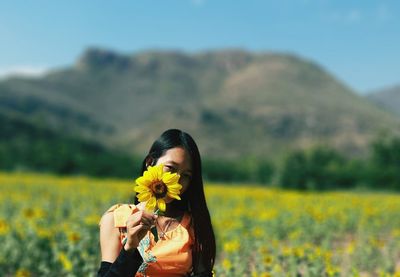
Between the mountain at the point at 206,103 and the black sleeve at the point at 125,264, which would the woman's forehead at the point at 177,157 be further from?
the mountain at the point at 206,103

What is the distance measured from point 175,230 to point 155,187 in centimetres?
53

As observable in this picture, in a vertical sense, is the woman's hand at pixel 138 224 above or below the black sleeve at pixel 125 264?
above

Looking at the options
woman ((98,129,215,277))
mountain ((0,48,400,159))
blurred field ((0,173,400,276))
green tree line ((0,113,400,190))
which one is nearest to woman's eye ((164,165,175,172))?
woman ((98,129,215,277))

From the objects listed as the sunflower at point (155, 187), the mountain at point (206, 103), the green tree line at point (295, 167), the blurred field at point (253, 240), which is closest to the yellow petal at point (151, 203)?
the sunflower at point (155, 187)

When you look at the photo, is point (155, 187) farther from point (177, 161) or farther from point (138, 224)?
point (177, 161)

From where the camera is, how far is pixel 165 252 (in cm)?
249

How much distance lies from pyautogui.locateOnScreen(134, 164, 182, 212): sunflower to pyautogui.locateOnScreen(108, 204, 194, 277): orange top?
1.07 feet

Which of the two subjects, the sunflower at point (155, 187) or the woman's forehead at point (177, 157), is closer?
the sunflower at point (155, 187)

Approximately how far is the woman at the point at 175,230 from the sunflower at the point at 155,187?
21 centimetres

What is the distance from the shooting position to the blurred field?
4.89m

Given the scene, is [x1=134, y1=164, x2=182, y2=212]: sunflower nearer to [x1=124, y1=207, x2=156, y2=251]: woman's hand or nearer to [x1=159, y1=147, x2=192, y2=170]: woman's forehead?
[x1=124, y1=207, x2=156, y2=251]: woman's hand

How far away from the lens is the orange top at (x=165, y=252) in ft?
8.13

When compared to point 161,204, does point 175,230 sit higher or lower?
lower

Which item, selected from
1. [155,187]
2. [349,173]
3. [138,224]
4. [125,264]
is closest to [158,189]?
[155,187]
